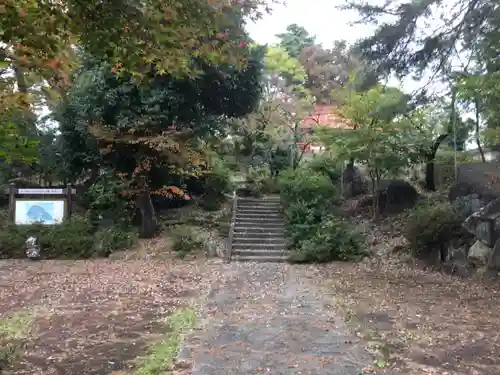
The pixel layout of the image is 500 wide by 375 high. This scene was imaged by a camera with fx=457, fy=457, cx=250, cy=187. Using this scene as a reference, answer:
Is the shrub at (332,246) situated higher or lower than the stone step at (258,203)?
lower

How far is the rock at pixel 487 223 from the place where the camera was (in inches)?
337

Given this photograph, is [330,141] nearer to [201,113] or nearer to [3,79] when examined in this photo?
[201,113]

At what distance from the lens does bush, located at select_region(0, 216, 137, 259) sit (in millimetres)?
13016

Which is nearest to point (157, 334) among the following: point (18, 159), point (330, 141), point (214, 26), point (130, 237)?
point (18, 159)

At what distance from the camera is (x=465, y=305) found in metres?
6.82

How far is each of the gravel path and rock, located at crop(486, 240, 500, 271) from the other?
10.6 ft

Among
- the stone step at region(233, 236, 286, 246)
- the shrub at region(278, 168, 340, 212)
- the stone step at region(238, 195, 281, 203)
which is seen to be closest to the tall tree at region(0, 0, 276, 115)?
the stone step at region(233, 236, 286, 246)

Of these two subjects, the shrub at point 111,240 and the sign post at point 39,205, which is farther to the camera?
the sign post at point 39,205

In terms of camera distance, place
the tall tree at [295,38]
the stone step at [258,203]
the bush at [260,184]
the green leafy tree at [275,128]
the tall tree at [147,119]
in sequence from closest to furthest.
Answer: the tall tree at [147,119], the stone step at [258,203], the bush at [260,184], the green leafy tree at [275,128], the tall tree at [295,38]

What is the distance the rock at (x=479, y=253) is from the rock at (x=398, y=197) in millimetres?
5395

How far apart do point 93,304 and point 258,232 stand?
23.9 ft

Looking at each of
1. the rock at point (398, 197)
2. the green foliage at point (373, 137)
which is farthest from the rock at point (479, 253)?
the rock at point (398, 197)

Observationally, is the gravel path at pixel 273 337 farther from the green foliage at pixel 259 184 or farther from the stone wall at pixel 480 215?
the green foliage at pixel 259 184

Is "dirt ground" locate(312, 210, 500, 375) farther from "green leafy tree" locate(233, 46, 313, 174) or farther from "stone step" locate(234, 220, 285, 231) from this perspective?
"green leafy tree" locate(233, 46, 313, 174)
